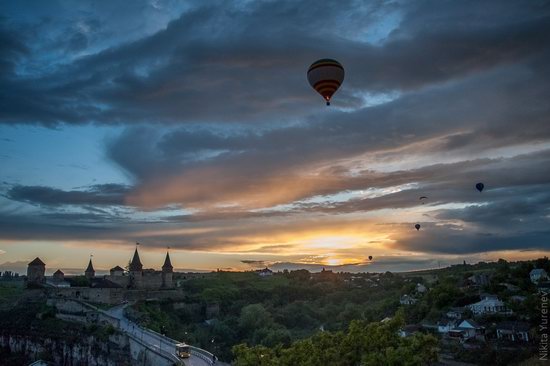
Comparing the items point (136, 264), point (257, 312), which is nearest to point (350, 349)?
point (257, 312)

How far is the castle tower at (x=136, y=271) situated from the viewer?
9428cm

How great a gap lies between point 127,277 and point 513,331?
7589 cm

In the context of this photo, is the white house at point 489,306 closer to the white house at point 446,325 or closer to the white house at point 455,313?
the white house at point 455,313

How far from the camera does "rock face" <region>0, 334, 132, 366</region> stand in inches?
1981

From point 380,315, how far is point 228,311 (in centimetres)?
3775

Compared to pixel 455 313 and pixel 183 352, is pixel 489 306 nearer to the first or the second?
pixel 455 313

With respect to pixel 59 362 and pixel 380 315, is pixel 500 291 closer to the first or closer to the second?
pixel 380 315

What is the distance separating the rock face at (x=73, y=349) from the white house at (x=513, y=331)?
143 feet

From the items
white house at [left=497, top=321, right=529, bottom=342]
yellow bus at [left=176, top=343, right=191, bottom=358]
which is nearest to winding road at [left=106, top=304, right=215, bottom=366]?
yellow bus at [left=176, top=343, right=191, bottom=358]

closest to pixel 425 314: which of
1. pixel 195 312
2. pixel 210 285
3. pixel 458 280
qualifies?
pixel 458 280

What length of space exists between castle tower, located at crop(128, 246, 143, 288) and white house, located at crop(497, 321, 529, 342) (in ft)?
238

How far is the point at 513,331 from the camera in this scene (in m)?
49.3

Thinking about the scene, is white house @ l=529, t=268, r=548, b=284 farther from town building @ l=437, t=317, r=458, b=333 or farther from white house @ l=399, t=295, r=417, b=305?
town building @ l=437, t=317, r=458, b=333

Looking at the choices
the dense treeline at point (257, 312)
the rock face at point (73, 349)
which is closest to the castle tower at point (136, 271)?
the dense treeline at point (257, 312)
